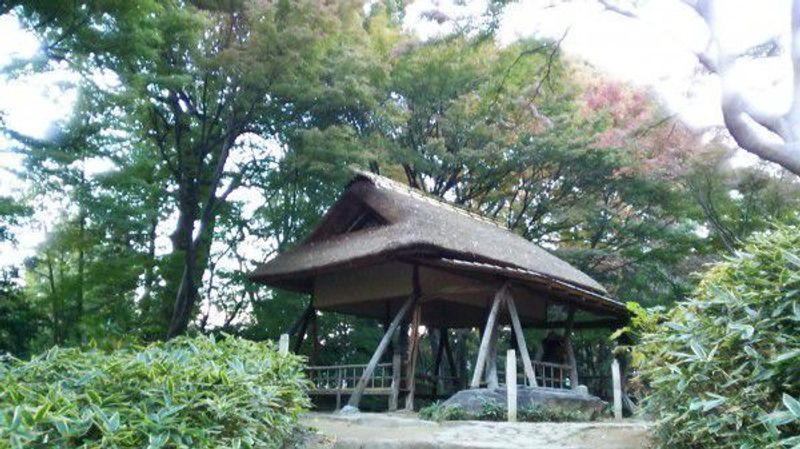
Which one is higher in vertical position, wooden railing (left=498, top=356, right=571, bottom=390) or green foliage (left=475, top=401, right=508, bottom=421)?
wooden railing (left=498, top=356, right=571, bottom=390)

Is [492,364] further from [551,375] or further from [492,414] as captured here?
[492,414]

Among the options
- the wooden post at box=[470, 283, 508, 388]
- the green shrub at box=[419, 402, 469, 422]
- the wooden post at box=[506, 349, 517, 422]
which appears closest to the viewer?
the wooden post at box=[506, 349, 517, 422]

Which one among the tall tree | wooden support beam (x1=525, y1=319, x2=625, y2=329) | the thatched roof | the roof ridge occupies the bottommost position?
wooden support beam (x1=525, y1=319, x2=625, y2=329)

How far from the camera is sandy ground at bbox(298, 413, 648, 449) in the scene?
19.9 feet

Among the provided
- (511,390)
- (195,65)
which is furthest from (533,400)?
(195,65)

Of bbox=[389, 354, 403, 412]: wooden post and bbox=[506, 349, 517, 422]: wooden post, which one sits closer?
bbox=[506, 349, 517, 422]: wooden post

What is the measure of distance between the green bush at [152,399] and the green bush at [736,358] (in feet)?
9.21

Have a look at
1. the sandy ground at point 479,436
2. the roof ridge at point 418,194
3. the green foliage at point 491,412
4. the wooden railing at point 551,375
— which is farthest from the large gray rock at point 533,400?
the roof ridge at point 418,194

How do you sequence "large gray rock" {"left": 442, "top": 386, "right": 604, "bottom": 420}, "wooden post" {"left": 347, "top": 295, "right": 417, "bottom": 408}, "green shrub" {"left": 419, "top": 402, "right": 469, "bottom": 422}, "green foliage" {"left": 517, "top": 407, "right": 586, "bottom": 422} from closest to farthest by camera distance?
"green shrub" {"left": 419, "top": 402, "right": 469, "bottom": 422} → "green foliage" {"left": 517, "top": 407, "right": 586, "bottom": 422} → "large gray rock" {"left": 442, "top": 386, "right": 604, "bottom": 420} → "wooden post" {"left": 347, "top": 295, "right": 417, "bottom": 408}

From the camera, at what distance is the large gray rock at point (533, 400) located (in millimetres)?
9416

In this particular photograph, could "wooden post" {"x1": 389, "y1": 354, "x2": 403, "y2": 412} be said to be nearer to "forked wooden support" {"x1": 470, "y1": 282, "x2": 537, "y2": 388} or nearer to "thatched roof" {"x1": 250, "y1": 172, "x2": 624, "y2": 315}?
"forked wooden support" {"x1": 470, "y1": 282, "x2": 537, "y2": 388}

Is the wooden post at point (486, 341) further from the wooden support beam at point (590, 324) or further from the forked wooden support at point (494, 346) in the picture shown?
the wooden support beam at point (590, 324)

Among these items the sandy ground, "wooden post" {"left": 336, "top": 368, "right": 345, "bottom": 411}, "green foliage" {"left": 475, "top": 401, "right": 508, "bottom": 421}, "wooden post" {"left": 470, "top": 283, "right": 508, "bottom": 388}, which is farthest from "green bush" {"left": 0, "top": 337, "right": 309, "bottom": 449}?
"wooden post" {"left": 336, "top": 368, "right": 345, "bottom": 411}

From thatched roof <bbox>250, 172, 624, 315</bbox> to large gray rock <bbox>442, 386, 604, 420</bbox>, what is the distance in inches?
71.8
